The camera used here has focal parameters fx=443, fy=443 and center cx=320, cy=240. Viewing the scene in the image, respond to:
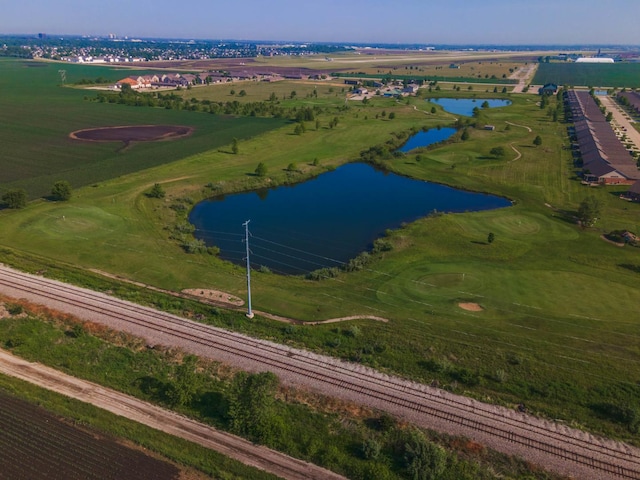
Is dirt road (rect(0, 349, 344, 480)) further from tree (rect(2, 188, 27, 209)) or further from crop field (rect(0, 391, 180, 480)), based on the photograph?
tree (rect(2, 188, 27, 209))

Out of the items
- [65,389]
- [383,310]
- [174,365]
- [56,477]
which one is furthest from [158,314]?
[383,310]

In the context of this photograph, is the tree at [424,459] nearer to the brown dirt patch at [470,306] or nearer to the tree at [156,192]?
the brown dirt patch at [470,306]

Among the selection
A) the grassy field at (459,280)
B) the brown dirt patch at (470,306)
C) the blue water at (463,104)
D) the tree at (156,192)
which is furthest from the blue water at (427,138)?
the brown dirt patch at (470,306)

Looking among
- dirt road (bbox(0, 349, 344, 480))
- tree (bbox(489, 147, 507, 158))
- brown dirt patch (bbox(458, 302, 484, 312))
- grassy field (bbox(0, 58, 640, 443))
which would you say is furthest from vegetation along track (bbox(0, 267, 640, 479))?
tree (bbox(489, 147, 507, 158))

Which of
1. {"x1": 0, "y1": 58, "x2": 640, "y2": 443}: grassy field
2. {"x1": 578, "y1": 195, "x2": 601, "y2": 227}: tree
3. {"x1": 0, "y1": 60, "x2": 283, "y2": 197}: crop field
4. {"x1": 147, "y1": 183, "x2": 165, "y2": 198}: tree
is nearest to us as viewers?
{"x1": 0, "y1": 58, "x2": 640, "y2": 443}: grassy field

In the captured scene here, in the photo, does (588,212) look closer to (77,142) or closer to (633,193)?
(633,193)

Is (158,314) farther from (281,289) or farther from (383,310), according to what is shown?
(383,310)

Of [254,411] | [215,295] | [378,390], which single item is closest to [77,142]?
[215,295]
